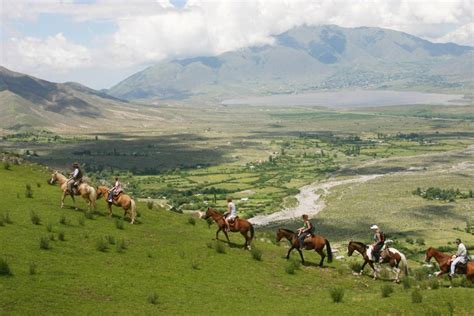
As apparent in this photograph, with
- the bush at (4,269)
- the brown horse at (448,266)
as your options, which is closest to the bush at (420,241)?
the brown horse at (448,266)

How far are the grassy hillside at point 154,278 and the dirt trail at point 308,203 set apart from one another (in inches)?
3223

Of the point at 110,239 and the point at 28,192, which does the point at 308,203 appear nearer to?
the point at 28,192

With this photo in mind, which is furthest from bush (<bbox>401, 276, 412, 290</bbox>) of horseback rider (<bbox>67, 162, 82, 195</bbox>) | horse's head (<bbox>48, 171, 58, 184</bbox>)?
horse's head (<bbox>48, 171, 58, 184</bbox>)

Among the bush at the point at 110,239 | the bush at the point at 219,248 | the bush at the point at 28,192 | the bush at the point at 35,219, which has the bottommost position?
the bush at the point at 219,248

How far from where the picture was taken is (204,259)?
1179 inches

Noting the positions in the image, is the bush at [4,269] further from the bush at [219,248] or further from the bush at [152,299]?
the bush at [219,248]

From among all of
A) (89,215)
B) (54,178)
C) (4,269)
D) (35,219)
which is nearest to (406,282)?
(89,215)

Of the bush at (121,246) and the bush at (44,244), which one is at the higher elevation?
the bush at (44,244)

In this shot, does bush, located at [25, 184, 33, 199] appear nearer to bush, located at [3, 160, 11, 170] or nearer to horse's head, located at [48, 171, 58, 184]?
horse's head, located at [48, 171, 58, 184]

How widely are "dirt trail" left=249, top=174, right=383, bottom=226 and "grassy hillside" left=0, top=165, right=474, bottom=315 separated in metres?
81.9

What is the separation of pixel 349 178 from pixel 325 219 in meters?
63.3

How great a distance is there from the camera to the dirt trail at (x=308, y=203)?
392ft

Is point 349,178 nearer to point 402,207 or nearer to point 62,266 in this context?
point 402,207

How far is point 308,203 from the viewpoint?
138m
